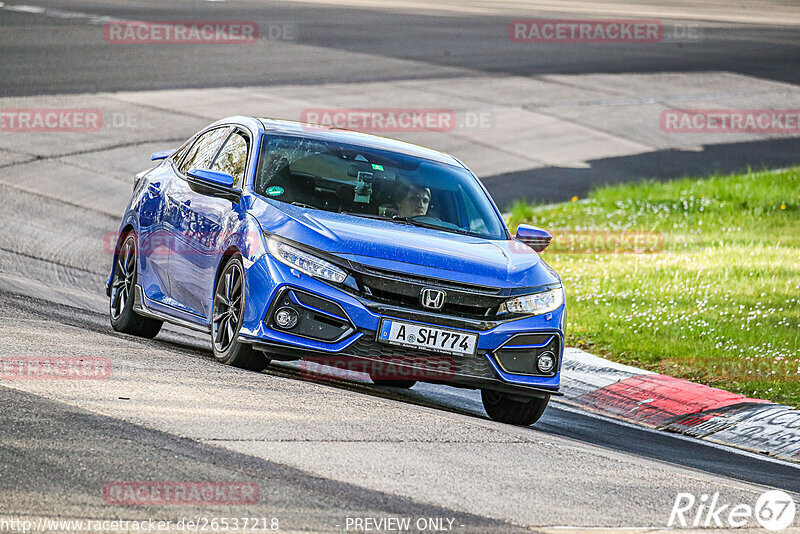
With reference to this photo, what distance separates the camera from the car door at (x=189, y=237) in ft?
29.1

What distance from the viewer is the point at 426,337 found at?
7898 millimetres

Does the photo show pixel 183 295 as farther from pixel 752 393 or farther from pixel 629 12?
pixel 629 12

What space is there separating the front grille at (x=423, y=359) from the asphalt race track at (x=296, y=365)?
29cm

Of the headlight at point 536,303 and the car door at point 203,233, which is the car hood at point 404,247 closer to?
the headlight at point 536,303

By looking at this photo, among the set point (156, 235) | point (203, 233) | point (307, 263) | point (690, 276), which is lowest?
point (690, 276)

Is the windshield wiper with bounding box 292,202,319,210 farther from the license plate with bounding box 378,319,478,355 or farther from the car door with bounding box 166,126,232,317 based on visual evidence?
the license plate with bounding box 378,319,478,355

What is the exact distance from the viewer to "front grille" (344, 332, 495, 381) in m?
7.85

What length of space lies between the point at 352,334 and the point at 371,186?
150 cm

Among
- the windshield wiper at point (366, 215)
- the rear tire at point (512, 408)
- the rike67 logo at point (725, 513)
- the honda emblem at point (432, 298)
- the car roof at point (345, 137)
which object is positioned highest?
the car roof at point (345, 137)

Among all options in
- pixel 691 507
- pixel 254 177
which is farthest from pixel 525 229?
pixel 691 507

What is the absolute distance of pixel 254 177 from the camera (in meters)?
8.91

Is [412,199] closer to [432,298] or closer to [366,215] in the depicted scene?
[366,215]

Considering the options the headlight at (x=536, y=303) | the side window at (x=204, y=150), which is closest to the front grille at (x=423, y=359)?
the headlight at (x=536, y=303)

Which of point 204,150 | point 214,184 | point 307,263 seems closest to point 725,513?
point 307,263
